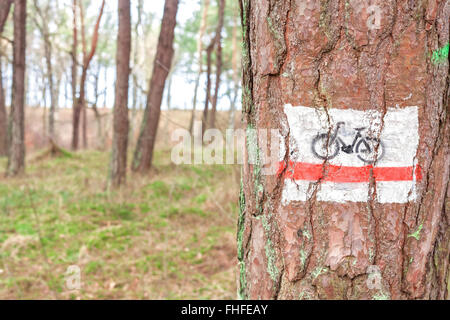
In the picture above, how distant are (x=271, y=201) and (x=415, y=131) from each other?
418mm

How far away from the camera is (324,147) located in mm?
911

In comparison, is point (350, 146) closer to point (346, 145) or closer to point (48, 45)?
point (346, 145)

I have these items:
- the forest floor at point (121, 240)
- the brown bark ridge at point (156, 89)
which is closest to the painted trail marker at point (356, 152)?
the forest floor at point (121, 240)

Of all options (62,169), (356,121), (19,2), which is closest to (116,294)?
(356,121)

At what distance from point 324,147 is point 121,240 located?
12.8 feet

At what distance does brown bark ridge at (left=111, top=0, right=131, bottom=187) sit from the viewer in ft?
22.8

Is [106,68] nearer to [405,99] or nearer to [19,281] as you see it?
[19,281]

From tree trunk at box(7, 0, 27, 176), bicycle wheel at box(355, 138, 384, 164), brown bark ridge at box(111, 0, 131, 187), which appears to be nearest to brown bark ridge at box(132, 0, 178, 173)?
brown bark ridge at box(111, 0, 131, 187)

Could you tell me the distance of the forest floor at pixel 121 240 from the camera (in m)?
3.27

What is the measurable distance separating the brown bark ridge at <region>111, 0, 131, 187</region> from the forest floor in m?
0.43

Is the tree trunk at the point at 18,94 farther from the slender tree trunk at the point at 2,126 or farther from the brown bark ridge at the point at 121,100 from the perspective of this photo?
the slender tree trunk at the point at 2,126

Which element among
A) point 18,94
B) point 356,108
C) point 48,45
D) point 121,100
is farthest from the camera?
point 48,45

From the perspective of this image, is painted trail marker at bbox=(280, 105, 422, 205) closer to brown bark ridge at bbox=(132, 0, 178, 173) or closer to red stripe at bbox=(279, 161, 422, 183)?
red stripe at bbox=(279, 161, 422, 183)

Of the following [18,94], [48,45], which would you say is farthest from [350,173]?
[48,45]
